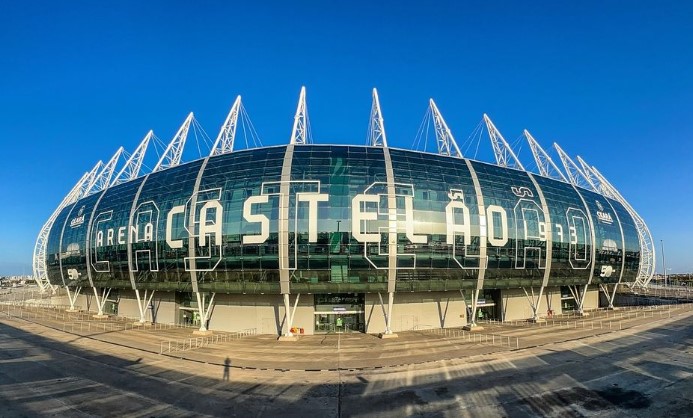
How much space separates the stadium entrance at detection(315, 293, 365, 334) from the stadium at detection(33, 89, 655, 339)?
0.13 m

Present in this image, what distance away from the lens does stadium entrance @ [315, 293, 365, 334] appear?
50750 mm

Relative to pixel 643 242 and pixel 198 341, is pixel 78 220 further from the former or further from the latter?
pixel 643 242

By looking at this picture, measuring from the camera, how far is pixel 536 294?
6334 cm

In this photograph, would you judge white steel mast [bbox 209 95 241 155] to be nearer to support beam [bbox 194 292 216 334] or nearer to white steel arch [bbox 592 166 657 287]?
support beam [bbox 194 292 216 334]

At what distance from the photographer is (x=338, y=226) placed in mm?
47250

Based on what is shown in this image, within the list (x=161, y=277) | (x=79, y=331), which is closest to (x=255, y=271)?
(x=161, y=277)

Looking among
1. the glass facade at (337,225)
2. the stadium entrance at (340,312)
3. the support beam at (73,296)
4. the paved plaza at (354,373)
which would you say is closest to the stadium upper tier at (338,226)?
the glass facade at (337,225)

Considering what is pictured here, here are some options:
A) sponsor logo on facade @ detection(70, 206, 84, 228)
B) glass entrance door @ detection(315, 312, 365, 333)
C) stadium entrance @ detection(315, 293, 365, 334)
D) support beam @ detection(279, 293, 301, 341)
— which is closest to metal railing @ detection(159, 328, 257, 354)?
support beam @ detection(279, 293, 301, 341)

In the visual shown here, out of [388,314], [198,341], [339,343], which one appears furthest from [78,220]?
[388,314]

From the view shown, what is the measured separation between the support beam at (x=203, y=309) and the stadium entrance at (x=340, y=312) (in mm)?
14792

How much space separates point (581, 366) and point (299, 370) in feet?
76.4

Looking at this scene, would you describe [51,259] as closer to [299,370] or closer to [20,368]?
[20,368]

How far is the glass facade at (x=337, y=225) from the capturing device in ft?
156

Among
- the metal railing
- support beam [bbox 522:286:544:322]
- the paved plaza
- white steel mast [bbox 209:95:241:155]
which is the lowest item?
the metal railing
